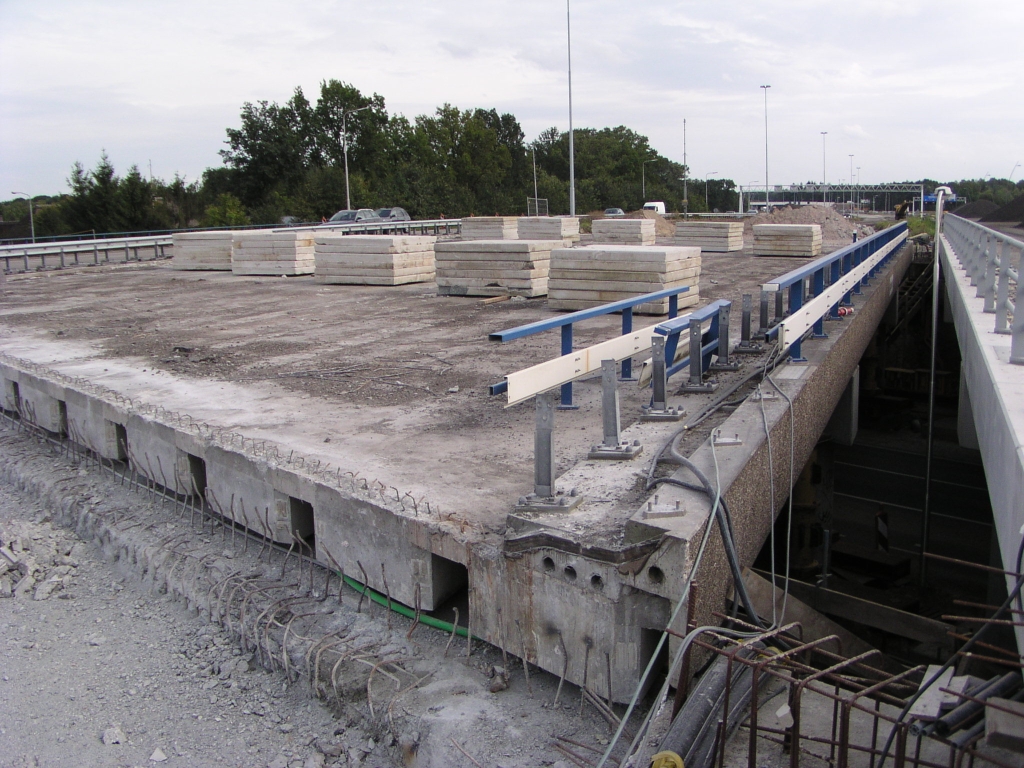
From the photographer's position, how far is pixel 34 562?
7.36m

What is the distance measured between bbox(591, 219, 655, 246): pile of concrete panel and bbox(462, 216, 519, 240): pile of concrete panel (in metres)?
3.87

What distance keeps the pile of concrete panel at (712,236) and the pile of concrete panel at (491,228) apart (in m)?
5.76

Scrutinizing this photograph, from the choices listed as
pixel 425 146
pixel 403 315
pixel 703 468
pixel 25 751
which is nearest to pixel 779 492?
pixel 703 468

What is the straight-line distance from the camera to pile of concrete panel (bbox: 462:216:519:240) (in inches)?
1173

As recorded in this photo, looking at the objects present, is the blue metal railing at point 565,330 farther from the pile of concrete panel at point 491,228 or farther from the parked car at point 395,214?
the parked car at point 395,214

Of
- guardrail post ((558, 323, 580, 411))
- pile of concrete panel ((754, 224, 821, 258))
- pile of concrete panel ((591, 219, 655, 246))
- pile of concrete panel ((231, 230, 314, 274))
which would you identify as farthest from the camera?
pile of concrete panel ((591, 219, 655, 246))

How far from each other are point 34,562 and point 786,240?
22.2 meters

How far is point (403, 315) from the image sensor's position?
14234mm

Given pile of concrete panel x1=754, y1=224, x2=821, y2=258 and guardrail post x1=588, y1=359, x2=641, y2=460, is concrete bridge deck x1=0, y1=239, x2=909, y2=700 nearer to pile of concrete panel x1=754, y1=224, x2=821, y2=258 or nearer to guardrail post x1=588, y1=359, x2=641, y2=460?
guardrail post x1=588, y1=359, x2=641, y2=460

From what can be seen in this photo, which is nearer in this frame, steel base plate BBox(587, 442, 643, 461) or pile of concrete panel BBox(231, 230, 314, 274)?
steel base plate BBox(587, 442, 643, 461)

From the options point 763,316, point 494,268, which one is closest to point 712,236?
point 494,268

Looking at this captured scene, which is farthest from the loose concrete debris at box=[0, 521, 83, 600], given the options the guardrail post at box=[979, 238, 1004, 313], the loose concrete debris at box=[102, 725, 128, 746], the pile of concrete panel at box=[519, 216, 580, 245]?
the pile of concrete panel at box=[519, 216, 580, 245]

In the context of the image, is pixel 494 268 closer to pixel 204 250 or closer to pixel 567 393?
pixel 567 393

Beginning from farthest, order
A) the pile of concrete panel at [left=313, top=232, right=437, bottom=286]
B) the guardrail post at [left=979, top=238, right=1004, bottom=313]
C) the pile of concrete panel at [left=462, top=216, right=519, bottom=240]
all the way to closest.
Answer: the pile of concrete panel at [left=462, top=216, right=519, bottom=240] < the pile of concrete panel at [left=313, top=232, right=437, bottom=286] < the guardrail post at [left=979, top=238, right=1004, bottom=313]
